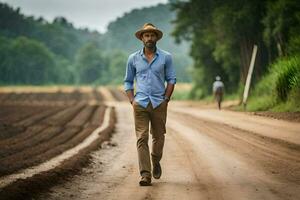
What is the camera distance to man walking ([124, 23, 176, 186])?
8148 millimetres

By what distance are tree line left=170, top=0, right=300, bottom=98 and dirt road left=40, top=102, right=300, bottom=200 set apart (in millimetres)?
11199

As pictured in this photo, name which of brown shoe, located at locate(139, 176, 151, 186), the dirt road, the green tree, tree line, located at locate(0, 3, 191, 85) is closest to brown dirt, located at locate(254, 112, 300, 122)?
the dirt road

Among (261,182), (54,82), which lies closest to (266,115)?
(261,182)

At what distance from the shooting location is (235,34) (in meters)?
34.5

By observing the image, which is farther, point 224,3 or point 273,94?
point 224,3

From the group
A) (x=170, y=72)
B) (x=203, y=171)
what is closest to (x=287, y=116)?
(x=203, y=171)

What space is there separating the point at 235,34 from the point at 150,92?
27135mm

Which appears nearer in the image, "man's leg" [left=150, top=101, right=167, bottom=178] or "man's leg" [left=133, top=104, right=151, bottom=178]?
"man's leg" [left=133, top=104, right=151, bottom=178]

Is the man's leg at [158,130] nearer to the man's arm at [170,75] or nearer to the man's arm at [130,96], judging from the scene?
the man's arm at [170,75]

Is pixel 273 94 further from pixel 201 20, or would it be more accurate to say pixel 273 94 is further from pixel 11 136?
pixel 201 20

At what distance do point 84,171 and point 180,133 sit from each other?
7781 mm

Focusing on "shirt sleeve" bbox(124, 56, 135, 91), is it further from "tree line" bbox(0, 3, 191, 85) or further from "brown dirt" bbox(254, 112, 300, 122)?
"tree line" bbox(0, 3, 191, 85)

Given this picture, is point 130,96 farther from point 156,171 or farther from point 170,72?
point 156,171

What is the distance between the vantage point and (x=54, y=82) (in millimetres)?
129125
